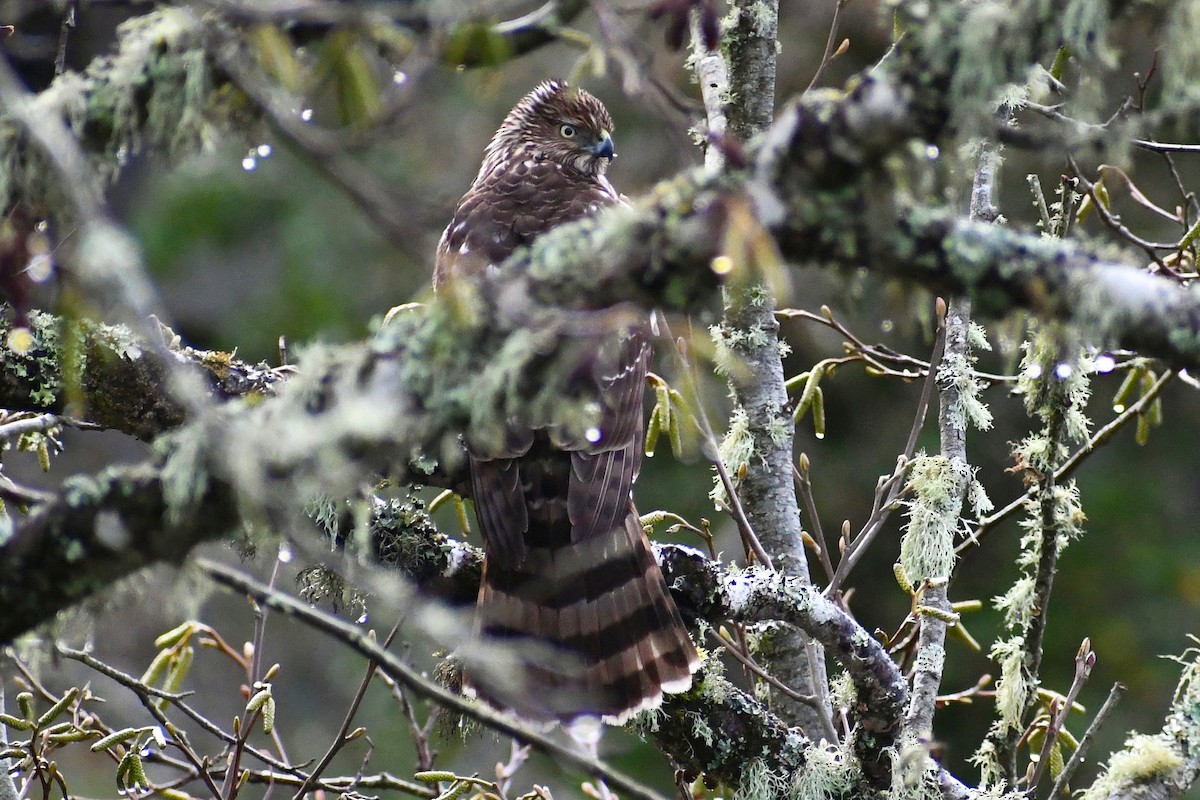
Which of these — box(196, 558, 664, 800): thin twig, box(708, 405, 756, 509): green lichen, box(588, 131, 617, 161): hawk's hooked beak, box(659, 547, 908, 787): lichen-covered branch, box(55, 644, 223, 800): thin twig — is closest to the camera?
box(196, 558, 664, 800): thin twig

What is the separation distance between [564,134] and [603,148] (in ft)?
0.50

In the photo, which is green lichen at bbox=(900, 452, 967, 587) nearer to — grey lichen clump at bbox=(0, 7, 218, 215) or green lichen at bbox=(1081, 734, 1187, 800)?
green lichen at bbox=(1081, 734, 1187, 800)

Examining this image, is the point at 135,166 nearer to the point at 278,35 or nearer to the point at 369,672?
the point at 369,672

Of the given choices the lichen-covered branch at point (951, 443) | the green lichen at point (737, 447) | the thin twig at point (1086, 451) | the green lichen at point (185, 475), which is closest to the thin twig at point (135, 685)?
the green lichen at point (185, 475)

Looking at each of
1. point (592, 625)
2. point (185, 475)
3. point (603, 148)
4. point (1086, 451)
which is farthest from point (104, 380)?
point (603, 148)

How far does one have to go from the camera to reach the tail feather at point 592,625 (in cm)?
250

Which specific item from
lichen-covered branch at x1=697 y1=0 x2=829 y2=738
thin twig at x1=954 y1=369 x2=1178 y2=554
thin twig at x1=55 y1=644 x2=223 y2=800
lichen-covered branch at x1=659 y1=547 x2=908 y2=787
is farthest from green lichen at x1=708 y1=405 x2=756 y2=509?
thin twig at x1=55 y1=644 x2=223 y2=800

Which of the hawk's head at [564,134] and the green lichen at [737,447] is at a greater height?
the hawk's head at [564,134]

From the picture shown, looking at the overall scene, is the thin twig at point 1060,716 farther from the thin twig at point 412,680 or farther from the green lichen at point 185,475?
the green lichen at point 185,475

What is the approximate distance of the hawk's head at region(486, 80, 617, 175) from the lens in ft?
12.9

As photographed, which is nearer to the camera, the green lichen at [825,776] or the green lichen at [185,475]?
the green lichen at [185,475]

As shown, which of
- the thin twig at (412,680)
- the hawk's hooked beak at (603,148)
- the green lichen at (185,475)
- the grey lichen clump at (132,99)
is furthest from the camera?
the hawk's hooked beak at (603,148)

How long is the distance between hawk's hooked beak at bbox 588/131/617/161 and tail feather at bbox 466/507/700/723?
156 centimetres

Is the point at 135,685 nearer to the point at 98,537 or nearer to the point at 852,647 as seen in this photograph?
the point at 98,537
